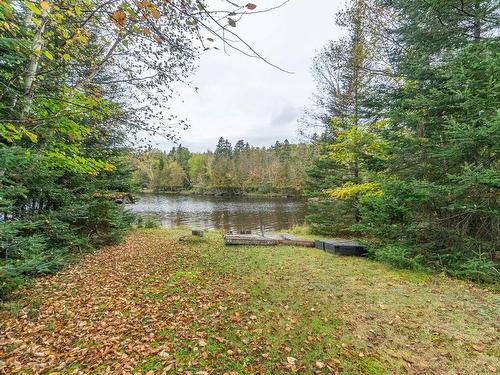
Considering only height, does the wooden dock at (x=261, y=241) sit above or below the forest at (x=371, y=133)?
below

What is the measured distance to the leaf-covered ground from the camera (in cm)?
307

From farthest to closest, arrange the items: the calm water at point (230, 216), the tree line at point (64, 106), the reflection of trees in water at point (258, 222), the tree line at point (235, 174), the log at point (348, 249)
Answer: the tree line at point (235, 174)
the calm water at point (230, 216)
the reflection of trees in water at point (258, 222)
the log at point (348, 249)
the tree line at point (64, 106)

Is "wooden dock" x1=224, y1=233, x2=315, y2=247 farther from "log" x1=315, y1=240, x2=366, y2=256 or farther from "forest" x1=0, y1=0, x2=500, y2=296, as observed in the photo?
"forest" x1=0, y1=0, x2=500, y2=296

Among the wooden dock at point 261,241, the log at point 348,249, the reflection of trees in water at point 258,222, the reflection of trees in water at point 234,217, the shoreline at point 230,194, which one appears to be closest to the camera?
the log at point 348,249

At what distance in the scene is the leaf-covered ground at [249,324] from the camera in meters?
3.07

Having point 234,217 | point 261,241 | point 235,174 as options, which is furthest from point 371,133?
point 235,174

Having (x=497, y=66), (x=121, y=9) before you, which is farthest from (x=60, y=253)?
(x=497, y=66)

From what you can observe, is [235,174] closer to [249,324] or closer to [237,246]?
[237,246]

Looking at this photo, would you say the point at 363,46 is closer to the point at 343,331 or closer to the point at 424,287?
the point at 424,287

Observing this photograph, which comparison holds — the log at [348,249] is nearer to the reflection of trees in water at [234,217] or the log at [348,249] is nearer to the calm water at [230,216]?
the reflection of trees in water at [234,217]

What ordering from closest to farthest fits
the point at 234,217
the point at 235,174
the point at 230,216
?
the point at 234,217
the point at 230,216
the point at 235,174

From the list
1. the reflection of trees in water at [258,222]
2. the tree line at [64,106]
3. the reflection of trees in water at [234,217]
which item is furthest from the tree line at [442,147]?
the reflection of trees in water at [234,217]

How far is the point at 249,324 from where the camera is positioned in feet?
12.7

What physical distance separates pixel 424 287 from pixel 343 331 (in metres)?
2.54
